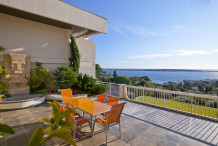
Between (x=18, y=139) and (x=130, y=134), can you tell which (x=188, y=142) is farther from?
(x=18, y=139)

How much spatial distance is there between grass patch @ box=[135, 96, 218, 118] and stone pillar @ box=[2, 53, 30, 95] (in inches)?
246

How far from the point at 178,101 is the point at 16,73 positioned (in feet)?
26.7

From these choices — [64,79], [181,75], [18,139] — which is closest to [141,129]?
[18,139]

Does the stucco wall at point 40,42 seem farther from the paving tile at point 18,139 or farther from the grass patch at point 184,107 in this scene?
the grass patch at point 184,107

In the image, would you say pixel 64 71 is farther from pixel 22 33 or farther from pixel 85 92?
pixel 22 33

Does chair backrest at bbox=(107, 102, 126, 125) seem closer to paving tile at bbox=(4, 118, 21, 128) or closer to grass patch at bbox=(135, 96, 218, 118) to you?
paving tile at bbox=(4, 118, 21, 128)

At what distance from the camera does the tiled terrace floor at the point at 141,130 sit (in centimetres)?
312

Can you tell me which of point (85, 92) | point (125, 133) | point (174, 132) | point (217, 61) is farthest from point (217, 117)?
point (217, 61)

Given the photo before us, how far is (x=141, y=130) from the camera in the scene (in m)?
3.73

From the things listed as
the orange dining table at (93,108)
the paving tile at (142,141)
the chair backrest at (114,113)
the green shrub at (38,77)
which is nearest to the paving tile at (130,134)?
the paving tile at (142,141)

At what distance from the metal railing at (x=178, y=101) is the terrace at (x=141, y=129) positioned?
17.7 inches

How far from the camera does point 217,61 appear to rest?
17.8 metres

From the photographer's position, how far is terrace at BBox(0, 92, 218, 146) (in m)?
3.14

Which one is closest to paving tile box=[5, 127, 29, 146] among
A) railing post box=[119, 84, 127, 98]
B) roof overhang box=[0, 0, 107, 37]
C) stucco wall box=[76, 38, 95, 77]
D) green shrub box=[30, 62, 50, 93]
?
green shrub box=[30, 62, 50, 93]
